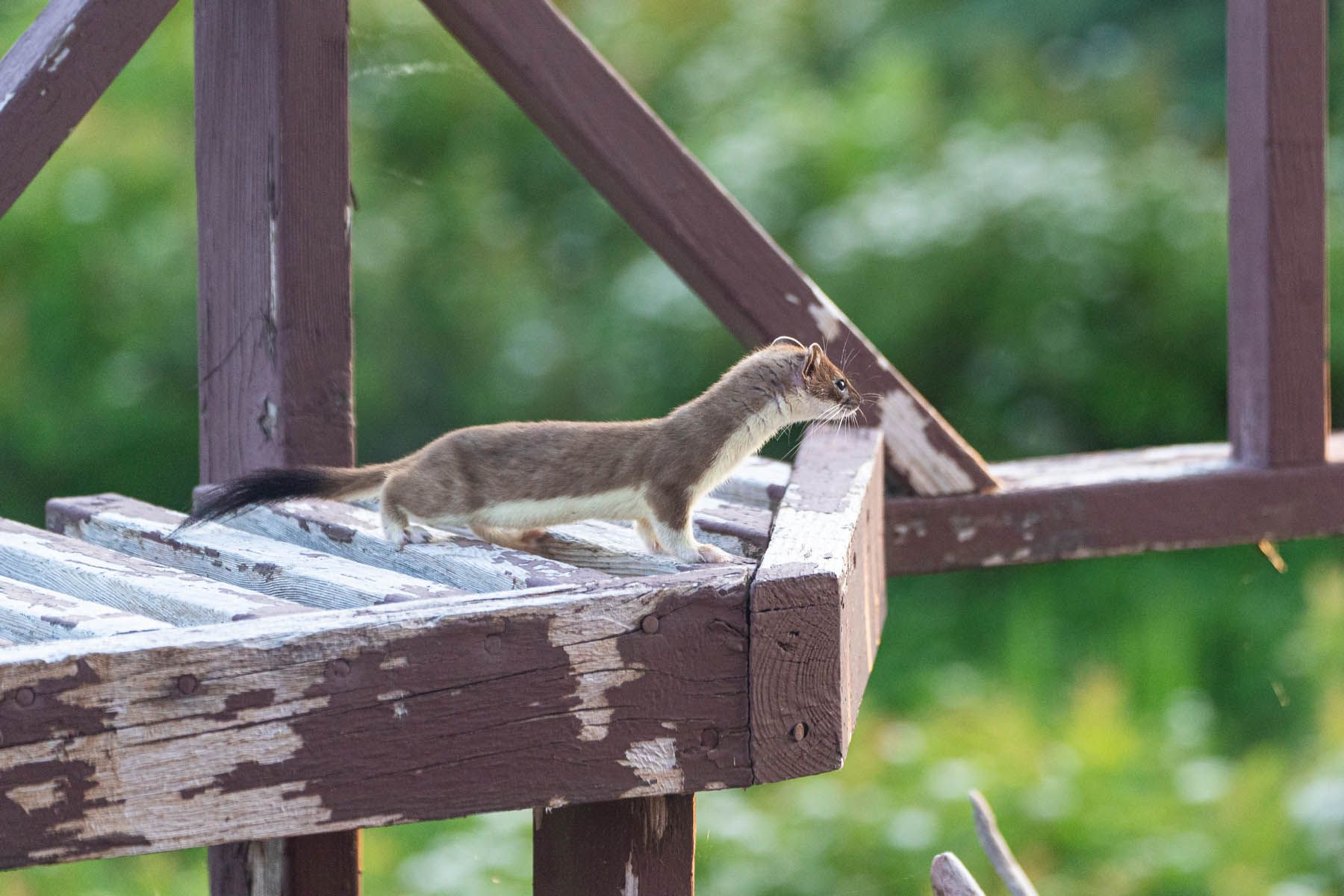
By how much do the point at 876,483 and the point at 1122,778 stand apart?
348 cm

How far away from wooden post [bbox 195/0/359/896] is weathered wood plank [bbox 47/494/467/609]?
232mm

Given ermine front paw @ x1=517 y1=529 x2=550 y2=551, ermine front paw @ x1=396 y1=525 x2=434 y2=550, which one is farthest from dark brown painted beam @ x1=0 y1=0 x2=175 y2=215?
ermine front paw @ x1=517 y1=529 x2=550 y2=551

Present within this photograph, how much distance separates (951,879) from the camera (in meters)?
2.33

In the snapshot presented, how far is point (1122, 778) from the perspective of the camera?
5.67 m

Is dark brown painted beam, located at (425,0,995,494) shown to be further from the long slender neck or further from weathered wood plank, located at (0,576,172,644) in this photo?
weathered wood plank, located at (0,576,172,644)

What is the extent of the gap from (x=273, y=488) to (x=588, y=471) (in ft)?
1.34

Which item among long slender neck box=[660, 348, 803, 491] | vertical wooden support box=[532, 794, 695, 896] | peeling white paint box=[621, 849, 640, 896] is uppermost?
long slender neck box=[660, 348, 803, 491]

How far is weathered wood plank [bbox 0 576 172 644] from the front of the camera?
1560 mm

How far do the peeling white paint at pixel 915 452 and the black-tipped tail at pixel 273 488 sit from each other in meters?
0.97

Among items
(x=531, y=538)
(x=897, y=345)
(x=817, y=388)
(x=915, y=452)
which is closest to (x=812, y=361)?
(x=817, y=388)

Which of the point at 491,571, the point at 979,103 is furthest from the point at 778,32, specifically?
the point at 491,571

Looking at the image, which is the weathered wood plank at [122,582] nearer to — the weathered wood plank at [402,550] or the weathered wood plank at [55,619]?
the weathered wood plank at [55,619]

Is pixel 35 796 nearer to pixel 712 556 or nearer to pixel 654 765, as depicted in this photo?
pixel 654 765

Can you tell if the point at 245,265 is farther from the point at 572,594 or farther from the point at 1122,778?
the point at 1122,778
